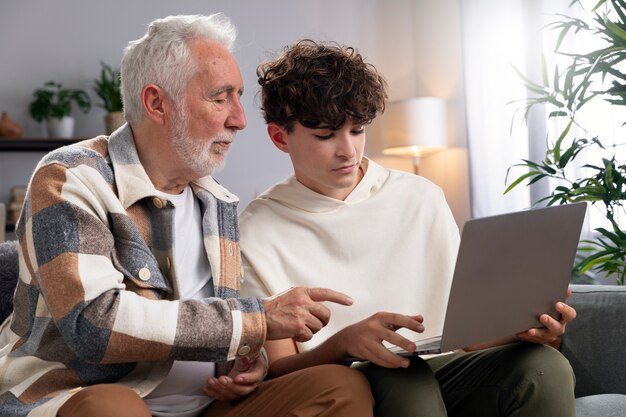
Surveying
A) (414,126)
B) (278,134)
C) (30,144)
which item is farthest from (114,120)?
(278,134)

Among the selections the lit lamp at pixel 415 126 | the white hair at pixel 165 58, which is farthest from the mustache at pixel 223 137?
the lit lamp at pixel 415 126

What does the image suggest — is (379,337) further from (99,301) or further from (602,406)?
(602,406)

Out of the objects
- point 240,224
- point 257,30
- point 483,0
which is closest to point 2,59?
point 257,30

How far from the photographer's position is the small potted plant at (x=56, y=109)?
542 cm

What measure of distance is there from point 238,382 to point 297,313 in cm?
21

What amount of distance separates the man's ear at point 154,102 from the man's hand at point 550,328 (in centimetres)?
87

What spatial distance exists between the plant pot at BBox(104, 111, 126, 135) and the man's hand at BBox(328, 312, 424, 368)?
3.81m

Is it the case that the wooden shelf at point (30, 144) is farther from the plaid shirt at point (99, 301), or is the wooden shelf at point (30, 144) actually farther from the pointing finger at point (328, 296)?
the pointing finger at point (328, 296)

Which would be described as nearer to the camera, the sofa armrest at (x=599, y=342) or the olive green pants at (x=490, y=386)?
the olive green pants at (x=490, y=386)

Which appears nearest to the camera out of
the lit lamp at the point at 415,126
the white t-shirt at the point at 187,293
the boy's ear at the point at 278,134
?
the white t-shirt at the point at 187,293

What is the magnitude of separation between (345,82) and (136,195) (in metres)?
0.61

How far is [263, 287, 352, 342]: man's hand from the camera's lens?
165cm

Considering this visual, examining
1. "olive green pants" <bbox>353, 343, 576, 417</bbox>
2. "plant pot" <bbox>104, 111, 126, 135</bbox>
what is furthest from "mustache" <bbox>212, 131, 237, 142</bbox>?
"plant pot" <bbox>104, 111, 126, 135</bbox>

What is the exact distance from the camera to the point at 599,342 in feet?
7.57
